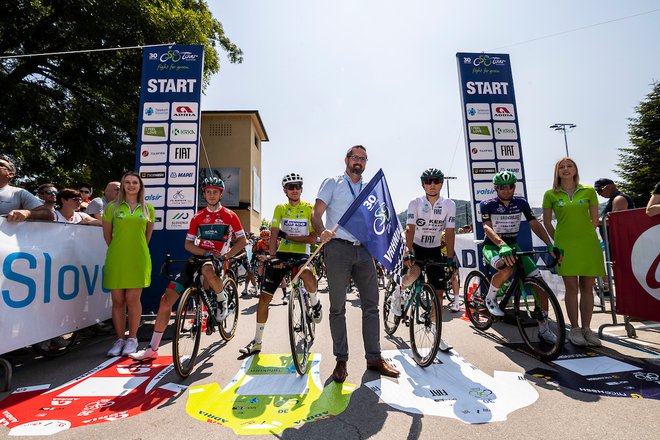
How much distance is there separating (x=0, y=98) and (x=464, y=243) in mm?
16143

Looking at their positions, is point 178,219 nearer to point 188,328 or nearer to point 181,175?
point 181,175

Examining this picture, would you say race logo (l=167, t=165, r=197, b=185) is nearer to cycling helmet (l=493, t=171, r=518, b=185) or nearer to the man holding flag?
the man holding flag

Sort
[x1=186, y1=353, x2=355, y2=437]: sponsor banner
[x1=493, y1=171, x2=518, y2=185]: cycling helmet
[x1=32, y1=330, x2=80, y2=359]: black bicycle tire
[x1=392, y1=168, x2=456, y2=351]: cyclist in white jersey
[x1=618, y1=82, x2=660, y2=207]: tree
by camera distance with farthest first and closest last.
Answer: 1. [x1=618, y1=82, x2=660, y2=207]: tree
2. [x1=493, y1=171, x2=518, y2=185]: cycling helmet
3. [x1=392, y1=168, x2=456, y2=351]: cyclist in white jersey
4. [x1=32, y1=330, x2=80, y2=359]: black bicycle tire
5. [x1=186, y1=353, x2=355, y2=437]: sponsor banner

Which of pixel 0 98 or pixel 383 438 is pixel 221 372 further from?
pixel 0 98

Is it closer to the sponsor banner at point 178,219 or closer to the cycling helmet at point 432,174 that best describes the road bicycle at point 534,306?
the cycling helmet at point 432,174

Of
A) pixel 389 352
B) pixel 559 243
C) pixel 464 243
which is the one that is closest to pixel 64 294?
pixel 389 352

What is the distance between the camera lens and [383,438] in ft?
7.21

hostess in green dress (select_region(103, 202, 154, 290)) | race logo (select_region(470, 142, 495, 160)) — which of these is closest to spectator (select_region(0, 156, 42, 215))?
hostess in green dress (select_region(103, 202, 154, 290))

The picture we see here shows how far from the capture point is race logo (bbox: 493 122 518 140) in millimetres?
7902

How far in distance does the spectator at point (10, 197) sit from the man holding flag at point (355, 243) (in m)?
3.55

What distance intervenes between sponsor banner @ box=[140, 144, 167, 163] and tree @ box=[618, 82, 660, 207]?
108 ft

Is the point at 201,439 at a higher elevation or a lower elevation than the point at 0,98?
lower

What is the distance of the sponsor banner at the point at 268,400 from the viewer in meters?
2.47

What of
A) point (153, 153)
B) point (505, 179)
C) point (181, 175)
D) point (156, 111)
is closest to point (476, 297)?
point (505, 179)
